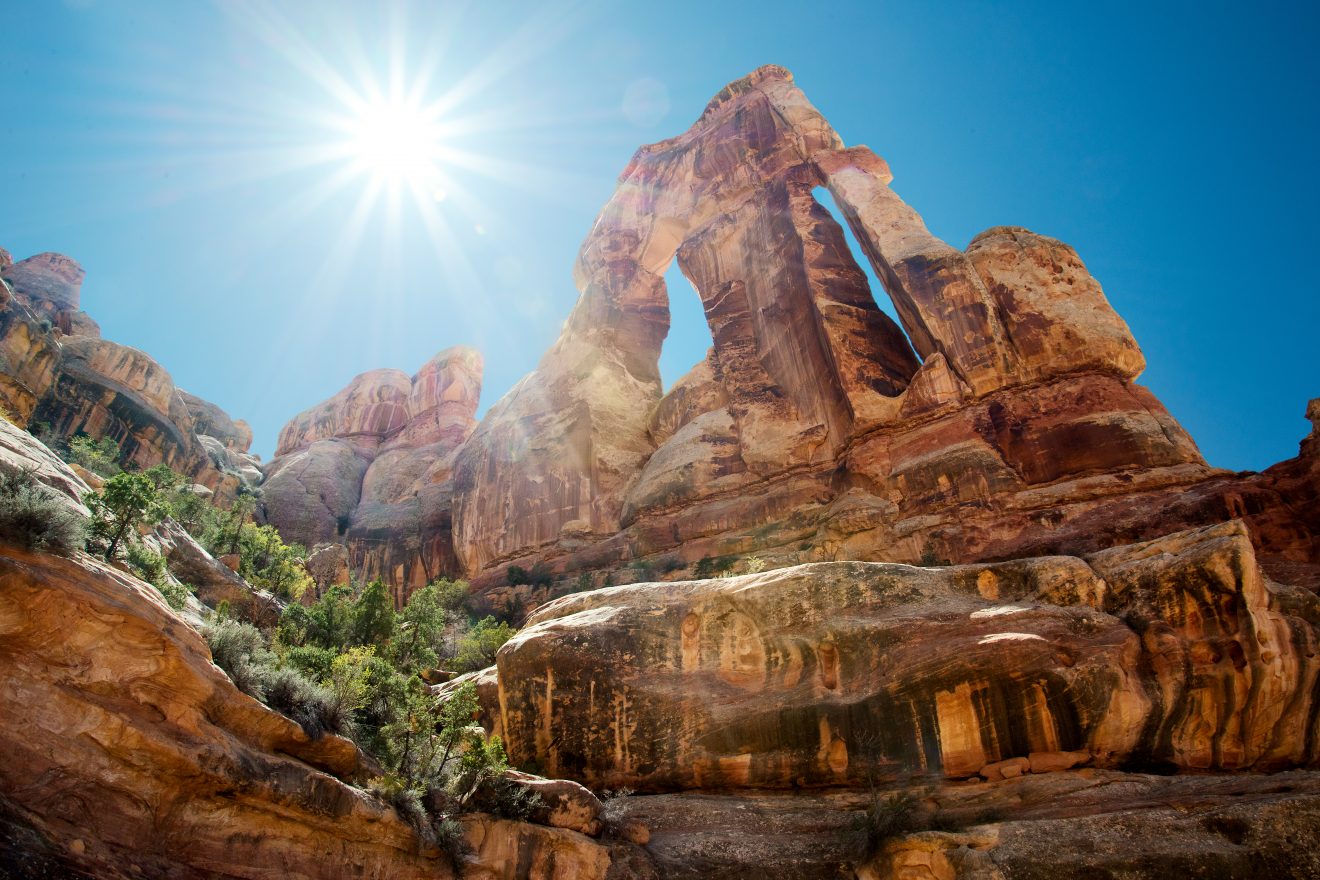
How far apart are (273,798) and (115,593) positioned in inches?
147

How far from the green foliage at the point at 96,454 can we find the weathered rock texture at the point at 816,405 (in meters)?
19.9

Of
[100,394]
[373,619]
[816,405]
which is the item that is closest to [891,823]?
[373,619]

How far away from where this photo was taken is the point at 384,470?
72000 mm

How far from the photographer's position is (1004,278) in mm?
36969

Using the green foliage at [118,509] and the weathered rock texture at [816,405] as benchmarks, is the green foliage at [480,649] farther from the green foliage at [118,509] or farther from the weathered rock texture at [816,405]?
the weathered rock texture at [816,405]

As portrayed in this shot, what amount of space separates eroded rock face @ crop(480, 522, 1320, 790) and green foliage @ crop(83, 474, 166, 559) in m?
8.44

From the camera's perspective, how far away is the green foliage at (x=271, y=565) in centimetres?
3347

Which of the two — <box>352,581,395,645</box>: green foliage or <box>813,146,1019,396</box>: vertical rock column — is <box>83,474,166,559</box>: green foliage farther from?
<box>813,146,1019,396</box>: vertical rock column

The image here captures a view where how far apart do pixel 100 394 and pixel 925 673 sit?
2138 inches

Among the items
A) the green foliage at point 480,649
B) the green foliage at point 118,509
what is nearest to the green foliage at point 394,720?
the green foliage at point 118,509

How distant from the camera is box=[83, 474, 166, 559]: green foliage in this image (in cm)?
1526

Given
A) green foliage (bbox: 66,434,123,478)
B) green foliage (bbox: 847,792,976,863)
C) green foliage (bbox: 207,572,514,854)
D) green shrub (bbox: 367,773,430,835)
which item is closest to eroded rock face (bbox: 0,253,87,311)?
green foliage (bbox: 66,434,123,478)

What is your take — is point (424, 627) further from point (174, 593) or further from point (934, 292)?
point (934, 292)

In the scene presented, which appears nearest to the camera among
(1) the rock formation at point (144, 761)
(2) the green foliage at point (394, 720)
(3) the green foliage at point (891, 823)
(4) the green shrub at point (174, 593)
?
(1) the rock formation at point (144, 761)
